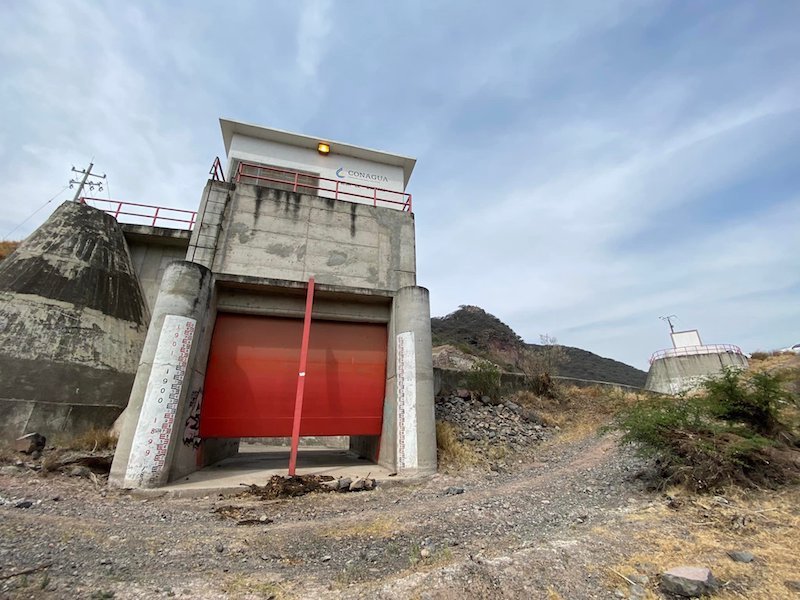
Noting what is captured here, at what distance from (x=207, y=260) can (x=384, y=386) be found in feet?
19.4

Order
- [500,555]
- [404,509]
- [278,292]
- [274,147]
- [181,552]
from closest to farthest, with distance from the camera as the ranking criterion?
[500,555], [181,552], [404,509], [278,292], [274,147]

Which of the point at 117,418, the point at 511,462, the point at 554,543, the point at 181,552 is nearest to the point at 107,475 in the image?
the point at 117,418

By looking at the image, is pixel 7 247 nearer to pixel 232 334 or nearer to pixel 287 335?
pixel 232 334

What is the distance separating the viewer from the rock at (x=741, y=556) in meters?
3.50

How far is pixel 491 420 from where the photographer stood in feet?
38.8

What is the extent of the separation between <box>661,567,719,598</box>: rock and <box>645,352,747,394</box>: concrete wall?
27.8 metres

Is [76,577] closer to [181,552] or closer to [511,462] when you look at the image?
[181,552]

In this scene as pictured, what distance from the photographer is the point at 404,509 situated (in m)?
6.05

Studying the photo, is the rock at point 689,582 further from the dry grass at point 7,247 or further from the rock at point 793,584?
the dry grass at point 7,247

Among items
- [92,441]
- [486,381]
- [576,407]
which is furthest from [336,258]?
[576,407]

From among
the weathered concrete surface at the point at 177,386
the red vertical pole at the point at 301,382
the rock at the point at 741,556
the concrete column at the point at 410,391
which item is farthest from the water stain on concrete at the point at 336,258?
the rock at the point at 741,556

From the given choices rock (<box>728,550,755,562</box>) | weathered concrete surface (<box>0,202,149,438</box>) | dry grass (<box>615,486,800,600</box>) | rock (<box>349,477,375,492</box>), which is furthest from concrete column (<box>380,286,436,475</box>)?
weathered concrete surface (<box>0,202,149,438</box>)

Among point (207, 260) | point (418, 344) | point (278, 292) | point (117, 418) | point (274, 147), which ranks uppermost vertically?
point (274, 147)

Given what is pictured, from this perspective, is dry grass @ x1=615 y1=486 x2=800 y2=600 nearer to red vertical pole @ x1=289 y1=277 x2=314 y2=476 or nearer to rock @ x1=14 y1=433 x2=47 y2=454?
red vertical pole @ x1=289 y1=277 x2=314 y2=476
